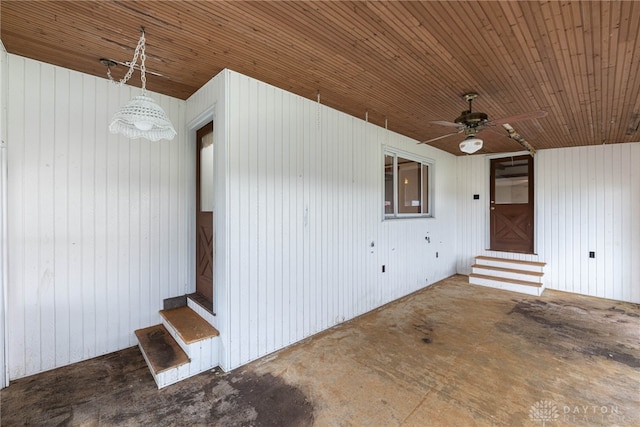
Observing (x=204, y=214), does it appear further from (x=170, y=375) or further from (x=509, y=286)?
(x=509, y=286)

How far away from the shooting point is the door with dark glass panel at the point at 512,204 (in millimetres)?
5688

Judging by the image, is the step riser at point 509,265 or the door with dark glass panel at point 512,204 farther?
the door with dark glass panel at point 512,204

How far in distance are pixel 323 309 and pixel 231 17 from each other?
297 cm

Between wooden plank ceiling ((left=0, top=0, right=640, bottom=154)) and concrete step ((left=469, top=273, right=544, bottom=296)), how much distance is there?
303 centimetres

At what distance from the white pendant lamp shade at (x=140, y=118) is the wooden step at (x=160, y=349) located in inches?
73.7

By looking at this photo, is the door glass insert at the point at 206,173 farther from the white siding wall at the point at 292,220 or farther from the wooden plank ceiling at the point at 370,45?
the wooden plank ceiling at the point at 370,45

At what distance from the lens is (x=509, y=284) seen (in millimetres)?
5129

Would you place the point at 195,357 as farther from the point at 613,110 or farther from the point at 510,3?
the point at 613,110

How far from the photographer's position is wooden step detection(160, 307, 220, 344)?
2.54 m

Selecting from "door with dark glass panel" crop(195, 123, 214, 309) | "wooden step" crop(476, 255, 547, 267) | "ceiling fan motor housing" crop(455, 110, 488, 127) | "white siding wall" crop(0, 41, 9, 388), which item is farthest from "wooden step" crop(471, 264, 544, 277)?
"white siding wall" crop(0, 41, 9, 388)

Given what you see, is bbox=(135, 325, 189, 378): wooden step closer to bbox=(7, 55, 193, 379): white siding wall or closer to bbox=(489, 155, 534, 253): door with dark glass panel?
bbox=(7, 55, 193, 379): white siding wall

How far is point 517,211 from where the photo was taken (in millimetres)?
5789

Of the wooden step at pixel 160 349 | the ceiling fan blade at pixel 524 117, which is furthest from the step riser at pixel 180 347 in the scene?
the ceiling fan blade at pixel 524 117

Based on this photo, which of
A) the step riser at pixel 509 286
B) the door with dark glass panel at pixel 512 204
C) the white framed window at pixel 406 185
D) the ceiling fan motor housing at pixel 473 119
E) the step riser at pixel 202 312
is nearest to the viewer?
the step riser at pixel 202 312
